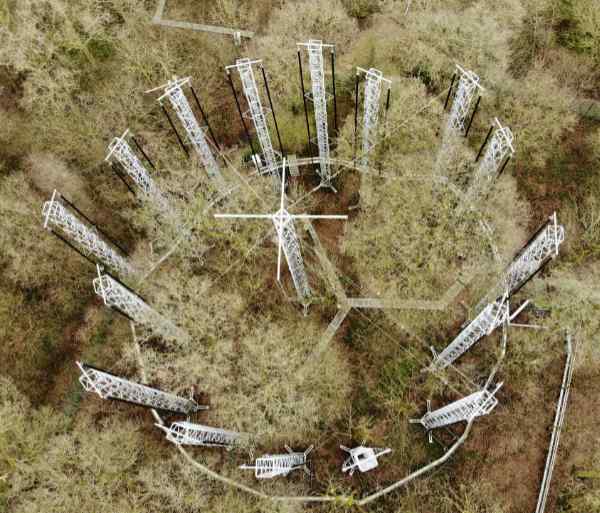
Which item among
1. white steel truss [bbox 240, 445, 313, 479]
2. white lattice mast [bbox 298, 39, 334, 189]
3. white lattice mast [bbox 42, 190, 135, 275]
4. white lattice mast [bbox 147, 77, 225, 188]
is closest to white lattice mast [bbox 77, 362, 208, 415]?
white steel truss [bbox 240, 445, 313, 479]

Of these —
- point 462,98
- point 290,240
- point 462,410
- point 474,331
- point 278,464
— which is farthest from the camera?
point 462,98

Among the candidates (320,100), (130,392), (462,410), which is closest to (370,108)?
(320,100)

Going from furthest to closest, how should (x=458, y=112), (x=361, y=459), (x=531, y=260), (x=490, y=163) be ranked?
(x=458, y=112) → (x=490, y=163) → (x=361, y=459) → (x=531, y=260)

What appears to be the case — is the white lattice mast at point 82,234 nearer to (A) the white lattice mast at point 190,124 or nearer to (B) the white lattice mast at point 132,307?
(B) the white lattice mast at point 132,307

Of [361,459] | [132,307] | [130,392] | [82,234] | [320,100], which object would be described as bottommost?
[361,459]

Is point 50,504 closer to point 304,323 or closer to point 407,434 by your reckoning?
point 304,323

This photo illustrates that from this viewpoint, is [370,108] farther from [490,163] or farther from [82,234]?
[82,234]

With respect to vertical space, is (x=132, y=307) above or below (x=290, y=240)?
below

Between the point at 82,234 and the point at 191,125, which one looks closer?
the point at 82,234
